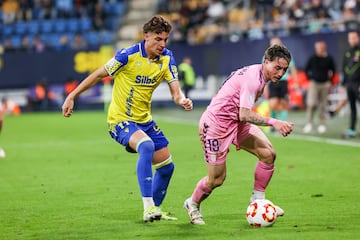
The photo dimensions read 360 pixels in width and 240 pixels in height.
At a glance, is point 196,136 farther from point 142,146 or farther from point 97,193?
point 142,146

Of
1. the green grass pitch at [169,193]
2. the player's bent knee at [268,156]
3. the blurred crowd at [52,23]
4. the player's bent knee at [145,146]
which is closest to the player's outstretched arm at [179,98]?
the player's bent knee at [145,146]

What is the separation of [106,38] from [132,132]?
29.6m

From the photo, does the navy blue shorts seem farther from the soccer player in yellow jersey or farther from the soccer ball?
the soccer ball

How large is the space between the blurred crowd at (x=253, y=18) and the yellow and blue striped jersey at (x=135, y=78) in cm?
1717

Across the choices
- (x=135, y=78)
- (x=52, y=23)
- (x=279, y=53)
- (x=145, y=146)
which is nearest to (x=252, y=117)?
(x=279, y=53)

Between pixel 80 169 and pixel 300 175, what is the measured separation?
3.90 metres

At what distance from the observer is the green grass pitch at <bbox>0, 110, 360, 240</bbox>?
8.61 m

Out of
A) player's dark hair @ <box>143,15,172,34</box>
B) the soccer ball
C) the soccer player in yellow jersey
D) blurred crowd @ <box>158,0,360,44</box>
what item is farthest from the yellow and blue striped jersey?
blurred crowd @ <box>158,0,360,44</box>

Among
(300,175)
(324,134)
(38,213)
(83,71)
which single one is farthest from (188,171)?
(83,71)

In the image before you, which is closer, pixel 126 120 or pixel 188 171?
pixel 126 120

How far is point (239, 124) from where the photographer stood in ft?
29.7

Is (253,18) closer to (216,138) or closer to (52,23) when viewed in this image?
(52,23)

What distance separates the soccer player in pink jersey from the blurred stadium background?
68.2ft

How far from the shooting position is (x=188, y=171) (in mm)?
14070
